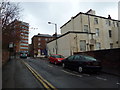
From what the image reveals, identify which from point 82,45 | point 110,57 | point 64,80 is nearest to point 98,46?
point 82,45

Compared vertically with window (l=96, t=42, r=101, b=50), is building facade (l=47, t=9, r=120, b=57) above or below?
above

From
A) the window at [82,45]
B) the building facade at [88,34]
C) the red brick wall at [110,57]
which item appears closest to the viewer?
the red brick wall at [110,57]

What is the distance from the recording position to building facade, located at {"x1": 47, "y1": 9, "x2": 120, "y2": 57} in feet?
61.6

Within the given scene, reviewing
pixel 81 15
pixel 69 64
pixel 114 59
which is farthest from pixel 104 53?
pixel 81 15

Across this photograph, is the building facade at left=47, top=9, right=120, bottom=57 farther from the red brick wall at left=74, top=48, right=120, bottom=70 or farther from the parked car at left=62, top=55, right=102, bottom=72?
the parked car at left=62, top=55, right=102, bottom=72

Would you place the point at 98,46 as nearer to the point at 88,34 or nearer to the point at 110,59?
the point at 88,34

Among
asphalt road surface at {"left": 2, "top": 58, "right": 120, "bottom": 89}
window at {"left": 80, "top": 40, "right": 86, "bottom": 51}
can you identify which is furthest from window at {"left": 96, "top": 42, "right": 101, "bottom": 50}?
asphalt road surface at {"left": 2, "top": 58, "right": 120, "bottom": 89}

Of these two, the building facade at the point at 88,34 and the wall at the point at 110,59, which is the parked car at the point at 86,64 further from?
the building facade at the point at 88,34

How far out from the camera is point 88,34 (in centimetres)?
2012

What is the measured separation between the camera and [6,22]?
12.9 metres

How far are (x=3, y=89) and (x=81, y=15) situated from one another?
69.7 ft

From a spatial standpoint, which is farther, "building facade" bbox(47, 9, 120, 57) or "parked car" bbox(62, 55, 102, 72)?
"building facade" bbox(47, 9, 120, 57)

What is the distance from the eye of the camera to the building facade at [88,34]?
18.8m

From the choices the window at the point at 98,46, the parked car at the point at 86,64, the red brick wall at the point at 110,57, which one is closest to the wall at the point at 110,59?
the red brick wall at the point at 110,57
